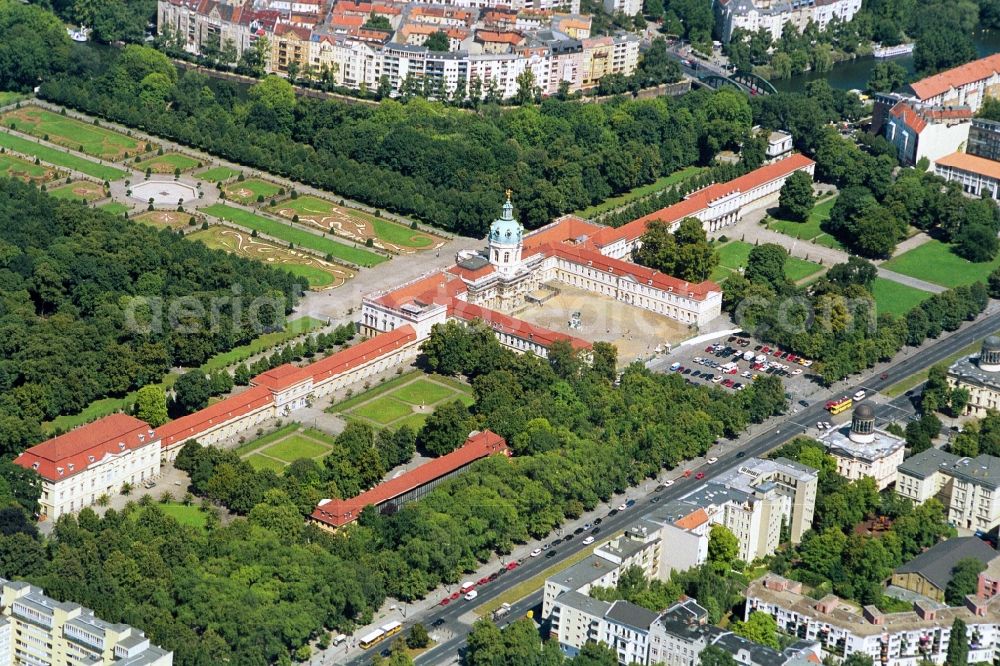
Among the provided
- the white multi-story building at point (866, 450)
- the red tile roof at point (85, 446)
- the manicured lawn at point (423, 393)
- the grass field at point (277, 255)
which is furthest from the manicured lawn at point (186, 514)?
the white multi-story building at point (866, 450)

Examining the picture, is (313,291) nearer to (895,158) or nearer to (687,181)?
(687,181)

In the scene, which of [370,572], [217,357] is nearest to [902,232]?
[217,357]

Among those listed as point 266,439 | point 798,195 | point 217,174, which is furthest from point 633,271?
point 217,174

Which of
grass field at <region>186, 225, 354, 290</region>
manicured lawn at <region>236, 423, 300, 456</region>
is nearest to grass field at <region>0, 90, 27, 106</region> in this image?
grass field at <region>186, 225, 354, 290</region>

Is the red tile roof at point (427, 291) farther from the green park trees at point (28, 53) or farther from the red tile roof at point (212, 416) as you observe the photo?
the green park trees at point (28, 53)

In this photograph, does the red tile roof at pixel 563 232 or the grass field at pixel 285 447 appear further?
the red tile roof at pixel 563 232

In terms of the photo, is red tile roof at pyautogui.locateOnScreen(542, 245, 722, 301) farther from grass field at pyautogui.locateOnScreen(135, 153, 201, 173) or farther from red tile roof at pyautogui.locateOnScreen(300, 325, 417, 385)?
grass field at pyautogui.locateOnScreen(135, 153, 201, 173)

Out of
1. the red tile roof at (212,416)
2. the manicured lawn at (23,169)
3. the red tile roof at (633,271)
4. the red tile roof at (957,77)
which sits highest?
the red tile roof at (957,77)
